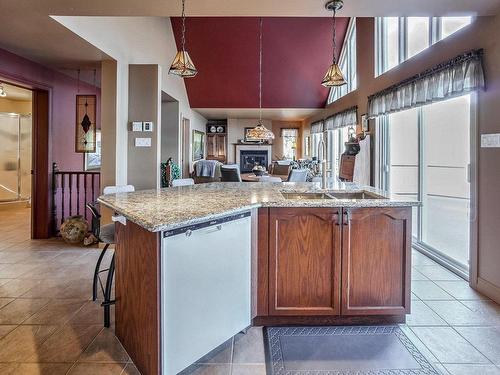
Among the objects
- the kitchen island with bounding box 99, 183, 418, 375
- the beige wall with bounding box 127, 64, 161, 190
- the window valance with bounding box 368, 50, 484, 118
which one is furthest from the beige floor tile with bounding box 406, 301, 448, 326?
the beige wall with bounding box 127, 64, 161, 190

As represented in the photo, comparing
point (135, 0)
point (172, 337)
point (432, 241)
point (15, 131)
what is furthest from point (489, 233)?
point (15, 131)

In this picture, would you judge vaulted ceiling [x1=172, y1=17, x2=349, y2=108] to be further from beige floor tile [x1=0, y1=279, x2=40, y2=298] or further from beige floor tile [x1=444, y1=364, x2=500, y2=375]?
beige floor tile [x1=444, y1=364, x2=500, y2=375]

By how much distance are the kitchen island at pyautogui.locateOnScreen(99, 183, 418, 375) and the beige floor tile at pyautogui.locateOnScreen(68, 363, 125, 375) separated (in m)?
0.10

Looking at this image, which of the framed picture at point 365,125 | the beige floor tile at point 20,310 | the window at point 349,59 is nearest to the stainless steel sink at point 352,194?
the beige floor tile at point 20,310

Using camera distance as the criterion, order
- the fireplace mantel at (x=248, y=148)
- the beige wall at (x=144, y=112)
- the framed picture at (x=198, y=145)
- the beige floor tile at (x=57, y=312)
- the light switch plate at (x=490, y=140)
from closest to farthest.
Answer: the beige floor tile at (x=57, y=312) → the light switch plate at (x=490, y=140) → the beige wall at (x=144, y=112) → the framed picture at (x=198, y=145) → the fireplace mantel at (x=248, y=148)

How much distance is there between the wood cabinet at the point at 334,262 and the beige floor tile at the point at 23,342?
1423 mm

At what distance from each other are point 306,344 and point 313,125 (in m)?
8.32

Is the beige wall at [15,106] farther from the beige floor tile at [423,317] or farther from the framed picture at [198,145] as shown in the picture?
the beige floor tile at [423,317]

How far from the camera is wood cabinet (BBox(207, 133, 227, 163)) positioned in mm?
11711

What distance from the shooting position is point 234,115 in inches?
429

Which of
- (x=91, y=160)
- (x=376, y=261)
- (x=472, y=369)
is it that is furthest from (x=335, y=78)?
(x=91, y=160)

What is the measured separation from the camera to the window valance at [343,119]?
6.24 m

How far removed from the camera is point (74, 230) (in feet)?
14.8

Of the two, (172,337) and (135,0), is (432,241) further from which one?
(135,0)
